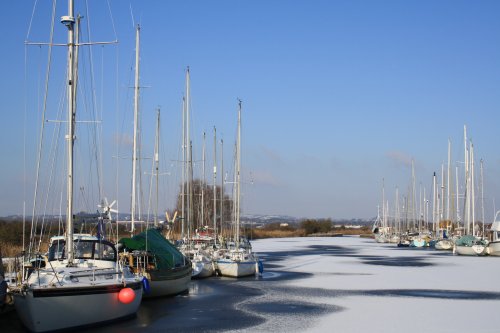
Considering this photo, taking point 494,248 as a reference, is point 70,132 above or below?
above

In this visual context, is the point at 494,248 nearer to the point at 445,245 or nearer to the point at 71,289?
the point at 445,245

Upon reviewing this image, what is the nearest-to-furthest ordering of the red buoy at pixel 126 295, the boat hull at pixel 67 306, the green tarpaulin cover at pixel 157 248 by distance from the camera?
the boat hull at pixel 67 306 < the red buoy at pixel 126 295 < the green tarpaulin cover at pixel 157 248

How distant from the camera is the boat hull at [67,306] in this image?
1873 cm

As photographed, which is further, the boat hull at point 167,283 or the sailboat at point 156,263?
the boat hull at point 167,283

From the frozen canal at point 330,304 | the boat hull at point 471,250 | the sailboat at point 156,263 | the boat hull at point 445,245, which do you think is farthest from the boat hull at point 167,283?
the boat hull at point 445,245

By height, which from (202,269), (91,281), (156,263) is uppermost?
(91,281)

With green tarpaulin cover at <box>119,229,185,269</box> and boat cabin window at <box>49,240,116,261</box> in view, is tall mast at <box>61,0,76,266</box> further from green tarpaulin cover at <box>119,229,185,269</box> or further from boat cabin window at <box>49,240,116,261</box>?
green tarpaulin cover at <box>119,229,185,269</box>

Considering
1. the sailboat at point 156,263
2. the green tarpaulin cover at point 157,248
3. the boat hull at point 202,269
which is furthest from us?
the boat hull at point 202,269

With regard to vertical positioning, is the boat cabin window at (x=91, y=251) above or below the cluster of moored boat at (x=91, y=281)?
above

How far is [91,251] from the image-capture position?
80.1 feet

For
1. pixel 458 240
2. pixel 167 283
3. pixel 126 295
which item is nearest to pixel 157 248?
pixel 167 283

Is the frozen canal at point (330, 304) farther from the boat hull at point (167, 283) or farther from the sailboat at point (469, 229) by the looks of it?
the sailboat at point (469, 229)

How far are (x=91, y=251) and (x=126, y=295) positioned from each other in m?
3.97

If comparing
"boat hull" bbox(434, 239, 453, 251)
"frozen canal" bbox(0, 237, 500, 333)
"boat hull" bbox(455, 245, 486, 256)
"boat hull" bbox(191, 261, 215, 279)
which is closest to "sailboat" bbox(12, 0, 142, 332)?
"frozen canal" bbox(0, 237, 500, 333)
